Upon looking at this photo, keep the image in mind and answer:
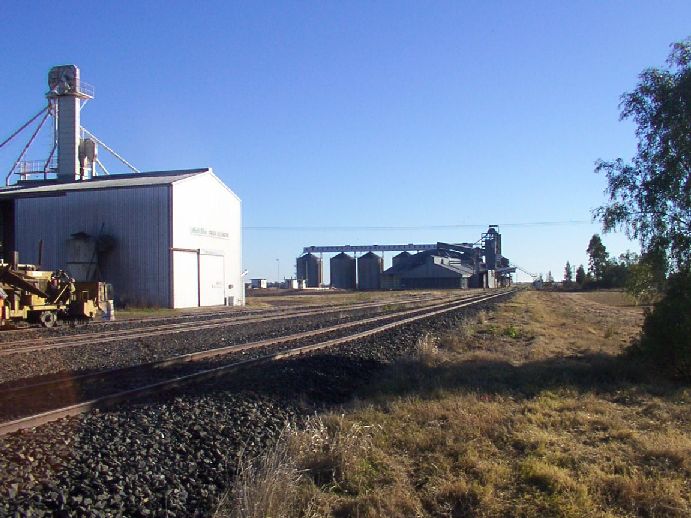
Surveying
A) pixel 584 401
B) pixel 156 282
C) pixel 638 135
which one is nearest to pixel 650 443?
pixel 584 401

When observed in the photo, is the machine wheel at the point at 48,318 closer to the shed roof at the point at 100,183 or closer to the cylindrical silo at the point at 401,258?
→ the shed roof at the point at 100,183

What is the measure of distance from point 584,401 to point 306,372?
519cm

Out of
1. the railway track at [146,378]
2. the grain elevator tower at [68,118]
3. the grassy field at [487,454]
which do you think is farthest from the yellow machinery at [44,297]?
the grain elevator tower at [68,118]

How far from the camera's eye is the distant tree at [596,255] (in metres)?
101

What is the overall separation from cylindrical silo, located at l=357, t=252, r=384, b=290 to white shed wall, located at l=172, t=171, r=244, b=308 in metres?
77.1

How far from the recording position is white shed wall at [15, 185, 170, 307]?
40.2m

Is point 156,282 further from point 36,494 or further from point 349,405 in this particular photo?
point 36,494

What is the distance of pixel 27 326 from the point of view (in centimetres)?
2378

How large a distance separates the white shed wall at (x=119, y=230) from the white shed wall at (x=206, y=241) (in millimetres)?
978

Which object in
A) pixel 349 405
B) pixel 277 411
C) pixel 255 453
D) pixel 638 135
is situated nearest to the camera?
pixel 255 453

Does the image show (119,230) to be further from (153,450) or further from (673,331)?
(153,450)

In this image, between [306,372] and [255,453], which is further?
[306,372]

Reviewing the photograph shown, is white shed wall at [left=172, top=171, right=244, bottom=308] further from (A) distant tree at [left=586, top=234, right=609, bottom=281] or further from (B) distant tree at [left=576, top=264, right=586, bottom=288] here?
(B) distant tree at [left=576, top=264, right=586, bottom=288]

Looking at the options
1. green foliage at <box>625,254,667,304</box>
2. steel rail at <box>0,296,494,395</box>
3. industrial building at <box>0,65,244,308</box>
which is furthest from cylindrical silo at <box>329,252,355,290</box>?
green foliage at <box>625,254,667,304</box>
